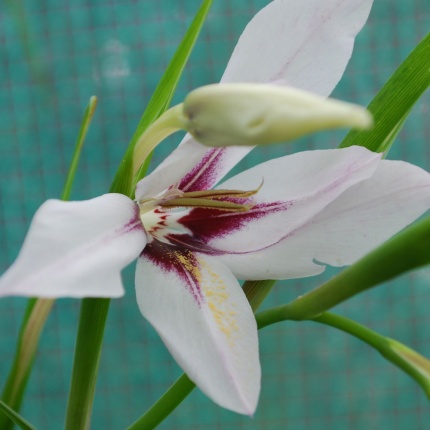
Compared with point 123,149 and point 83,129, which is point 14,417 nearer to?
point 83,129

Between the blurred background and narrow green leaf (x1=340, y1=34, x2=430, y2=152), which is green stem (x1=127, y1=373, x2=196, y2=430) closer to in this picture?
narrow green leaf (x1=340, y1=34, x2=430, y2=152)

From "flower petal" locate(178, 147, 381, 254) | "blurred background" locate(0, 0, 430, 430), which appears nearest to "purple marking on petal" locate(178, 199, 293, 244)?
"flower petal" locate(178, 147, 381, 254)

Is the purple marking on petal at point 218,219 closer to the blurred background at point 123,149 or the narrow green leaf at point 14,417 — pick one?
the narrow green leaf at point 14,417

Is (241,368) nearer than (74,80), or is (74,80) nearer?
(241,368)

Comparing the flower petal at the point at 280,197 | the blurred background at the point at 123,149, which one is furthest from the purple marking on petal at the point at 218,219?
the blurred background at the point at 123,149

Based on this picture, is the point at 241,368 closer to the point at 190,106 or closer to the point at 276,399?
the point at 190,106

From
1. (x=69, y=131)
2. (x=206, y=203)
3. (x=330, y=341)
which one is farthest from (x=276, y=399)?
(x=206, y=203)
